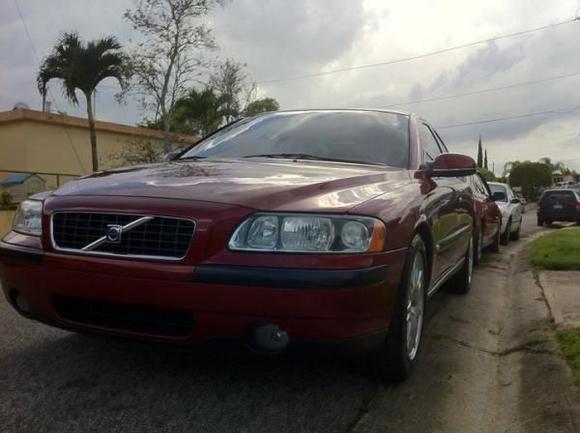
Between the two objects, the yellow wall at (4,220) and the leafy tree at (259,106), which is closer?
the yellow wall at (4,220)

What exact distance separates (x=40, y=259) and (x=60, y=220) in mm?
203

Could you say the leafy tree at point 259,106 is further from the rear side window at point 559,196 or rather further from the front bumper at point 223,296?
the front bumper at point 223,296

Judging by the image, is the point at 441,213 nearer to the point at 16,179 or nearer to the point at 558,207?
the point at 16,179

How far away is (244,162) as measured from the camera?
143 inches

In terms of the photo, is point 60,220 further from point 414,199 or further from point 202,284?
point 414,199

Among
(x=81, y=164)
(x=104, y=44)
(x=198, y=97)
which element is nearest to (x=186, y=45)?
(x=198, y=97)

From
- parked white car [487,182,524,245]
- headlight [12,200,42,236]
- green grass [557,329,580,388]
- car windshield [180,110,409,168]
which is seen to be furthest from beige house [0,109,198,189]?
green grass [557,329,580,388]

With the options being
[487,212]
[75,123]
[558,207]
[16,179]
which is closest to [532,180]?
[558,207]

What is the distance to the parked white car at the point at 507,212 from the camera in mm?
11175

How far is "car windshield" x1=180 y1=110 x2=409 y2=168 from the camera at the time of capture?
3885 mm

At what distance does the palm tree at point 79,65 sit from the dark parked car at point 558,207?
15.2 metres

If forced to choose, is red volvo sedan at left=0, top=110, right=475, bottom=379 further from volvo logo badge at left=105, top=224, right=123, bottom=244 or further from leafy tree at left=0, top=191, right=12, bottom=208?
leafy tree at left=0, top=191, right=12, bottom=208

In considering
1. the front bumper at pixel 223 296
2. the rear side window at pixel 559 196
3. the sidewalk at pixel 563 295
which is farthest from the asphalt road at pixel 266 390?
the rear side window at pixel 559 196

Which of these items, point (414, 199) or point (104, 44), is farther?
point (104, 44)
